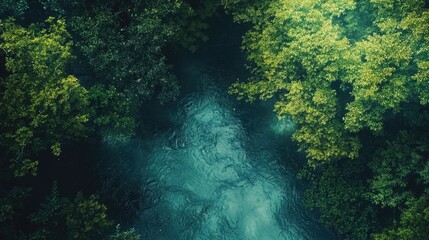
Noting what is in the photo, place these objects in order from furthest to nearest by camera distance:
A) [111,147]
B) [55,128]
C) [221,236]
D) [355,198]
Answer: [111,147] < [221,236] < [355,198] < [55,128]

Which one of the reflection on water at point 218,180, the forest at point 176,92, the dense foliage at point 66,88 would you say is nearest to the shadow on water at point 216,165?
the reflection on water at point 218,180

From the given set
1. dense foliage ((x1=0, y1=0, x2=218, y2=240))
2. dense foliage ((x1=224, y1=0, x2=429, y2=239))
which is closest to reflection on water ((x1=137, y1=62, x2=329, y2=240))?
dense foliage ((x1=224, y1=0, x2=429, y2=239))

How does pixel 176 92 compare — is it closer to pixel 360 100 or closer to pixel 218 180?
pixel 218 180

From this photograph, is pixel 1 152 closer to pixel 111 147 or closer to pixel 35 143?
pixel 35 143

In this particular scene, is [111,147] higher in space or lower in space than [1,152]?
higher

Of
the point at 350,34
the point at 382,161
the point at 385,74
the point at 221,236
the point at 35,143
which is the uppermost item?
the point at 350,34

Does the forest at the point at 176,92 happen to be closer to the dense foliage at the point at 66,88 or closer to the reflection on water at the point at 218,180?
the dense foliage at the point at 66,88

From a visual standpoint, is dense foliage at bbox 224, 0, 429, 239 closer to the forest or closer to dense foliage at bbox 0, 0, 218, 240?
the forest

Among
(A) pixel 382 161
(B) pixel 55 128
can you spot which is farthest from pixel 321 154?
(B) pixel 55 128
